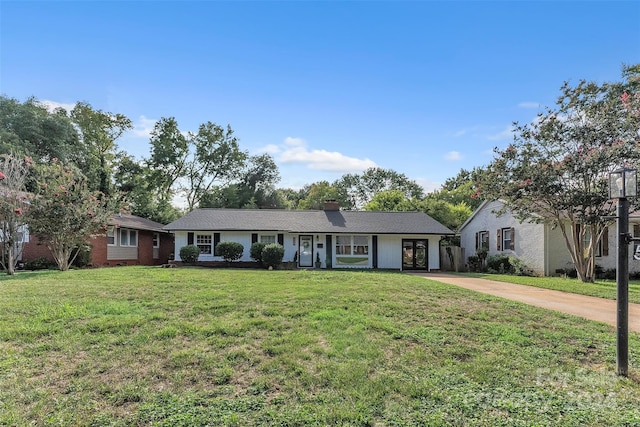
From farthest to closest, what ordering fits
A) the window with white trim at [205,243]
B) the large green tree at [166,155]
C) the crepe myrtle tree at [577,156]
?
the large green tree at [166,155]
the window with white trim at [205,243]
the crepe myrtle tree at [577,156]

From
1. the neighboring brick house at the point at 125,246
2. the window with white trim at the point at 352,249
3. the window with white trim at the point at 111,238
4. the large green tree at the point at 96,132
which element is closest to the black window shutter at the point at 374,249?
the window with white trim at the point at 352,249

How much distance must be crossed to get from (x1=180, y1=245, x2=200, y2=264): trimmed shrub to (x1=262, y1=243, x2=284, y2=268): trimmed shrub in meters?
3.89

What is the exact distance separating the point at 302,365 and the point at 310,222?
19.2 m

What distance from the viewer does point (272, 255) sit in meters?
19.9

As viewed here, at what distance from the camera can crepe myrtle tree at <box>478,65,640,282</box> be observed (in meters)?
13.2

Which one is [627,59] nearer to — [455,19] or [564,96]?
[564,96]

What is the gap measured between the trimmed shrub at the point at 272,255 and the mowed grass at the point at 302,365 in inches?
489

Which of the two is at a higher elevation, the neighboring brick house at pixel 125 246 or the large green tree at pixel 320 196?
the large green tree at pixel 320 196

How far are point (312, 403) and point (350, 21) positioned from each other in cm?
979

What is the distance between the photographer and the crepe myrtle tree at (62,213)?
1433 centimetres

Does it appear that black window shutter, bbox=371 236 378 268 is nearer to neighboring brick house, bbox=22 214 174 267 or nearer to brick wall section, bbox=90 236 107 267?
neighboring brick house, bbox=22 214 174 267

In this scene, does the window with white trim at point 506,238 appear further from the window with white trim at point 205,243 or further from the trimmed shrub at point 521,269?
the window with white trim at point 205,243

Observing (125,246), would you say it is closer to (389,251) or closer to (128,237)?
(128,237)

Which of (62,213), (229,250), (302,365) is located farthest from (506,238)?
(62,213)
